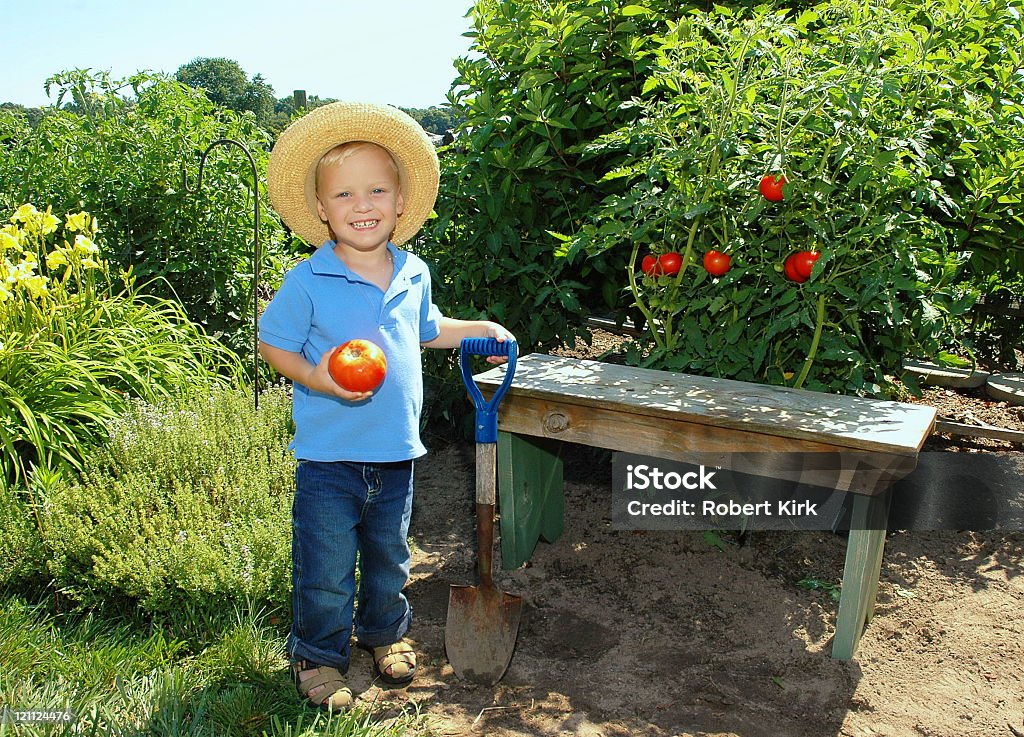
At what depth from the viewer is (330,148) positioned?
2.33 m

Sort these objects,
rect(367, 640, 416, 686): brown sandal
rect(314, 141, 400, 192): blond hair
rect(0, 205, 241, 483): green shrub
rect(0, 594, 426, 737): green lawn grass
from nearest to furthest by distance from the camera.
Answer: rect(0, 594, 426, 737): green lawn grass, rect(314, 141, 400, 192): blond hair, rect(367, 640, 416, 686): brown sandal, rect(0, 205, 241, 483): green shrub

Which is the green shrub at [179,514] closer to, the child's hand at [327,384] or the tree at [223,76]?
the child's hand at [327,384]

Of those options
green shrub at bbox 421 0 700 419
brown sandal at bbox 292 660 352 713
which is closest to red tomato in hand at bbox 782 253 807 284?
green shrub at bbox 421 0 700 419

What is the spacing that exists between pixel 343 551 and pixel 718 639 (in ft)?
4.06

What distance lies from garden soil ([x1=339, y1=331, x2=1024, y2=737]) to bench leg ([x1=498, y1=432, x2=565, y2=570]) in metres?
0.09

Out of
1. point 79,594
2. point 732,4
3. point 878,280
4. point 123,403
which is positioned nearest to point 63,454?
point 123,403

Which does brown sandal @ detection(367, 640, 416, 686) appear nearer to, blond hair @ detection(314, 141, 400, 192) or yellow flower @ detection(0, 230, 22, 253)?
blond hair @ detection(314, 141, 400, 192)

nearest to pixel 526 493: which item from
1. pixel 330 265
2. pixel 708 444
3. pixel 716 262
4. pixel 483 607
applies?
pixel 483 607

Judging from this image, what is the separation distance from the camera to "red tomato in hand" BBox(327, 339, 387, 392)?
2.04m

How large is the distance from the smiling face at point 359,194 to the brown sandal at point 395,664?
1.17 metres

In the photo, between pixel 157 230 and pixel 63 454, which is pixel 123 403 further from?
pixel 157 230

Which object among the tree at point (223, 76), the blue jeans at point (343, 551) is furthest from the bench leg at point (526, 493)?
the tree at point (223, 76)

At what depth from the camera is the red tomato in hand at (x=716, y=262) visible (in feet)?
9.79

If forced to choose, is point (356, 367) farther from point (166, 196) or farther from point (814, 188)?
point (166, 196)
